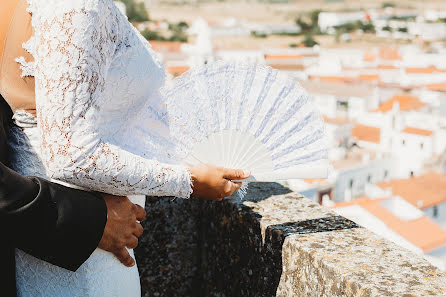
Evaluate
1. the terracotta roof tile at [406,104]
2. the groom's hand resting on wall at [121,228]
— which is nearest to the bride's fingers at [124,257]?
the groom's hand resting on wall at [121,228]

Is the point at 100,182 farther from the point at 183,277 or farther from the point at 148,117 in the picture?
the point at 183,277

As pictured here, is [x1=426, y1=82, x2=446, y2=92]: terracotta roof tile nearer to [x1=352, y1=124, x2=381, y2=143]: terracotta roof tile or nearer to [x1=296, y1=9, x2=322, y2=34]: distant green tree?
[x1=352, y1=124, x2=381, y2=143]: terracotta roof tile

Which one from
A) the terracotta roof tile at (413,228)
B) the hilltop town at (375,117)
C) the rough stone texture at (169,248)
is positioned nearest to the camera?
the rough stone texture at (169,248)

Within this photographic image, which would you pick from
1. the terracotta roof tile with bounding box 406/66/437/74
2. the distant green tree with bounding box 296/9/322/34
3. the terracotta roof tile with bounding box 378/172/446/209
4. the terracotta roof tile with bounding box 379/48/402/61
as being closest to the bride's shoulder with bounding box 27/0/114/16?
the terracotta roof tile with bounding box 378/172/446/209

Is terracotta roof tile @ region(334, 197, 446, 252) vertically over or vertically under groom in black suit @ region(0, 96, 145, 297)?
under

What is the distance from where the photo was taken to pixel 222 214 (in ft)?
5.62

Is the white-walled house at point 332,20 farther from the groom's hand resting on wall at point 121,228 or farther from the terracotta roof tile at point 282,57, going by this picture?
the groom's hand resting on wall at point 121,228

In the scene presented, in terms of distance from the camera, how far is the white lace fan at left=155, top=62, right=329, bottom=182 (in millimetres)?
1282

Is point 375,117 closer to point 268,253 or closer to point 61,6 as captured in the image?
point 268,253

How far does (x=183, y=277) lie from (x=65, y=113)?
1.15m

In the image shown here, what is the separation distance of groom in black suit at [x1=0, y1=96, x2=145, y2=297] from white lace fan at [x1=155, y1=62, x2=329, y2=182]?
333 millimetres

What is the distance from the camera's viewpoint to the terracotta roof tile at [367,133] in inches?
933

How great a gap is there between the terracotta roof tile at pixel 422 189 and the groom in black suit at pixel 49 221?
52.8ft

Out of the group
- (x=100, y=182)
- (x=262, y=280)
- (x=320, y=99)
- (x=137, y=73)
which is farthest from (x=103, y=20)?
(x=320, y=99)
